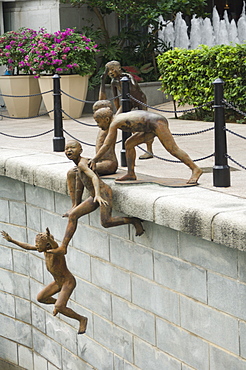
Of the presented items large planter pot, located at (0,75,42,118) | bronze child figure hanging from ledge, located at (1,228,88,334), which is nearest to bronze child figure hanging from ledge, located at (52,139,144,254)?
bronze child figure hanging from ledge, located at (1,228,88,334)

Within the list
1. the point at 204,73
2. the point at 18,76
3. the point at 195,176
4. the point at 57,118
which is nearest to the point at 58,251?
the point at 195,176

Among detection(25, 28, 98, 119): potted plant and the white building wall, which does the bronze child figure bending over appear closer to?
detection(25, 28, 98, 119): potted plant

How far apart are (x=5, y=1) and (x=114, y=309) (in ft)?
32.0

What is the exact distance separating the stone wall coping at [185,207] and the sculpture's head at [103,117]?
527mm

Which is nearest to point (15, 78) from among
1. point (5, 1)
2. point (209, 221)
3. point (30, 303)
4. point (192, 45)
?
point (5, 1)

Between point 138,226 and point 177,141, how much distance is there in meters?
4.23

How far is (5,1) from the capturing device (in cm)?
1471

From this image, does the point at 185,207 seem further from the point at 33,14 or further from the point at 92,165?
the point at 33,14

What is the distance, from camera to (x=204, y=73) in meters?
11.7

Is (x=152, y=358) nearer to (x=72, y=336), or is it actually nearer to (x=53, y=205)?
(x=72, y=336)

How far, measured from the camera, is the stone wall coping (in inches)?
192

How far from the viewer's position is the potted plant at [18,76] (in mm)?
13219

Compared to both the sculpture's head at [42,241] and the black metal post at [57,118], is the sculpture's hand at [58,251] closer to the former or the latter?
the sculpture's head at [42,241]

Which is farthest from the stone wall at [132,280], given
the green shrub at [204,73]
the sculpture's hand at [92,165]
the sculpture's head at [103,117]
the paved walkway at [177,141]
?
the green shrub at [204,73]
